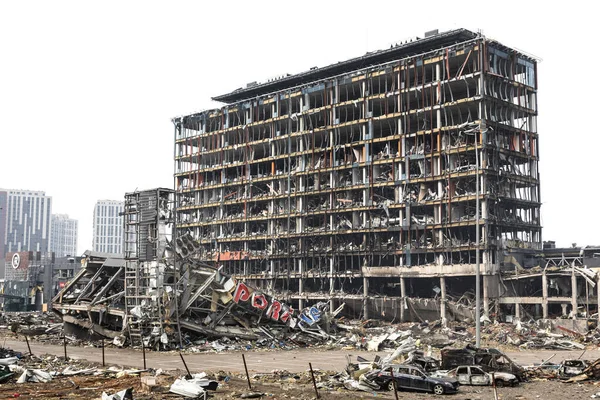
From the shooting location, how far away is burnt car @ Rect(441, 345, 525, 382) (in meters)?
31.5

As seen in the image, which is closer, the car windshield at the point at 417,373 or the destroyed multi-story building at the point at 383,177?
the car windshield at the point at 417,373

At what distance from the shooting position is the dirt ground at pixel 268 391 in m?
26.6

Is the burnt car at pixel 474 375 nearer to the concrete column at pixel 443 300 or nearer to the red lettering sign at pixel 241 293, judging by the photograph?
the red lettering sign at pixel 241 293

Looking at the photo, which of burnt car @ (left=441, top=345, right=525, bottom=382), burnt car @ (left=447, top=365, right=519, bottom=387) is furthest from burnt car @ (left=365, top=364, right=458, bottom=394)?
burnt car @ (left=441, top=345, right=525, bottom=382)

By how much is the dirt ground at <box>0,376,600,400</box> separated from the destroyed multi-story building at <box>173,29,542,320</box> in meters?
42.7

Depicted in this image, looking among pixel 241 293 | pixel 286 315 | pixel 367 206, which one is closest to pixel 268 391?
pixel 241 293

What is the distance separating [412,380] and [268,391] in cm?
603

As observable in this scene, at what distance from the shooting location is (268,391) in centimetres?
2750

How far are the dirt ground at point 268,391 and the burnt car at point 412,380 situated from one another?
42 centimetres

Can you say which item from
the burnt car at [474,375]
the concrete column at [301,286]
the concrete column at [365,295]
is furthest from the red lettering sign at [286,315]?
the concrete column at [301,286]

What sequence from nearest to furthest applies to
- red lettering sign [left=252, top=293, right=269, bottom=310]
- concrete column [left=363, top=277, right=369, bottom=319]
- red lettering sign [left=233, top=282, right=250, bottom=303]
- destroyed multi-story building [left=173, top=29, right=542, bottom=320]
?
red lettering sign [left=233, top=282, right=250, bottom=303] → red lettering sign [left=252, top=293, right=269, bottom=310] → destroyed multi-story building [left=173, top=29, right=542, bottom=320] → concrete column [left=363, top=277, right=369, bottom=319]

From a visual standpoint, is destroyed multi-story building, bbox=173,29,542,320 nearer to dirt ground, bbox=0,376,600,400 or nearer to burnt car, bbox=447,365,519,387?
burnt car, bbox=447,365,519,387

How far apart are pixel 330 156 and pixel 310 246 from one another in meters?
12.6

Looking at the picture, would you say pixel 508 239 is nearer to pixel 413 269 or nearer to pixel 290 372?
pixel 413 269
